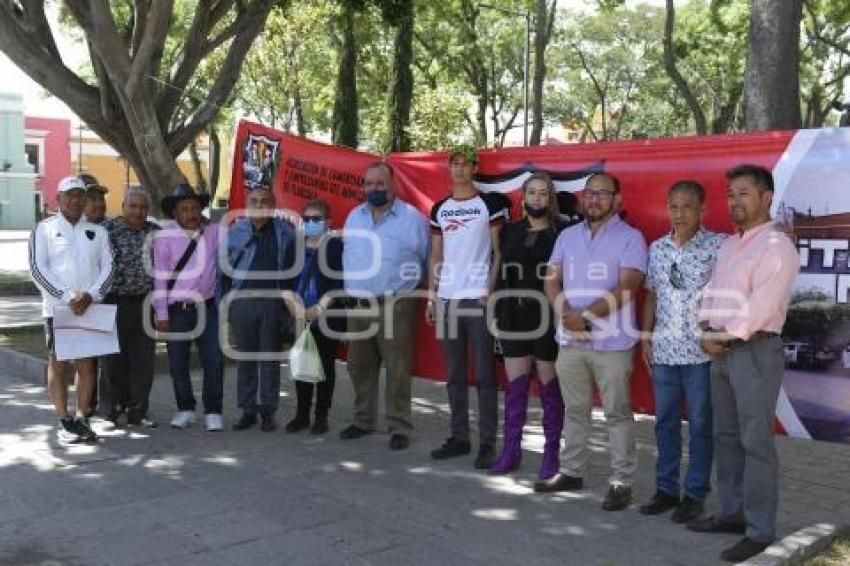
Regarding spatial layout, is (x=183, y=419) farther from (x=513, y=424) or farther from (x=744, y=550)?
(x=744, y=550)

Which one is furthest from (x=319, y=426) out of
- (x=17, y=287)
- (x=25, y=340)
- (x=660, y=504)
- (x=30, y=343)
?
(x=17, y=287)

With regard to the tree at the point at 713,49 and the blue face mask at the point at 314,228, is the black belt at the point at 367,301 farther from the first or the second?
the tree at the point at 713,49

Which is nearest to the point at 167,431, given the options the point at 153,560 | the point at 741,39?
the point at 153,560

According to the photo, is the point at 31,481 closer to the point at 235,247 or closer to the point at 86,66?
the point at 235,247

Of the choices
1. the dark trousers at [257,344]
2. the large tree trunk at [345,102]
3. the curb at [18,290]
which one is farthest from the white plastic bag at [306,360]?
the large tree trunk at [345,102]

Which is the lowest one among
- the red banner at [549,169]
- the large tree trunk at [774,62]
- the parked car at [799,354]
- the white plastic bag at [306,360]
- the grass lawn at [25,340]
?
the grass lawn at [25,340]

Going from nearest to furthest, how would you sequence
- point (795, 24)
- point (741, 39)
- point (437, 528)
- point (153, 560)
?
point (153, 560) < point (437, 528) < point (795, 24) < point (741, 39)

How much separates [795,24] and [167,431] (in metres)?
5.70

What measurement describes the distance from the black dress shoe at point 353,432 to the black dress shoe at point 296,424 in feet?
1.23

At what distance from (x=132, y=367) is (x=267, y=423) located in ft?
3.84

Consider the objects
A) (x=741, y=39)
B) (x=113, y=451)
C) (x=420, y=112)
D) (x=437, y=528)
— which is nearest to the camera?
(x=437, y=528)

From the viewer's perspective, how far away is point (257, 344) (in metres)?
7.02

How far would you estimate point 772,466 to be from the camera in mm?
4406

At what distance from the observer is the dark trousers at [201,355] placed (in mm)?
7016
